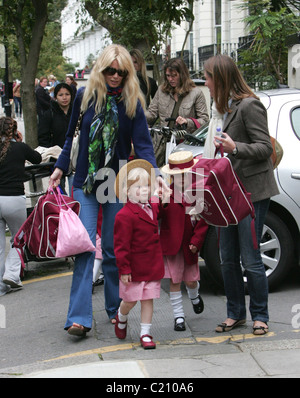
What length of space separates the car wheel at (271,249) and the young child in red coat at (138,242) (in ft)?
4.17

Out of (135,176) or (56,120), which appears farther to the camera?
(56,120)

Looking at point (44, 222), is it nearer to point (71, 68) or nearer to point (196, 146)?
point (196, 146)

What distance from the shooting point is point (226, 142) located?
15.6 feet

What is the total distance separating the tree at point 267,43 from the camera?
11255mm

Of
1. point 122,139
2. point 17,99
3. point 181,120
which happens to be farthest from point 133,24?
point 17,99

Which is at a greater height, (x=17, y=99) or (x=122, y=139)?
(x=17, y=99)

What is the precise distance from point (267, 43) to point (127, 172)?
285 inches

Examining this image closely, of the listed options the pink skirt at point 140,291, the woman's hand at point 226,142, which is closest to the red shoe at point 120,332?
the pink skirt at point 140,291

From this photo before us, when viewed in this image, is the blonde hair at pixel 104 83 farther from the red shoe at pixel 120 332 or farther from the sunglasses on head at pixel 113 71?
the red shoe at pixel 120 332

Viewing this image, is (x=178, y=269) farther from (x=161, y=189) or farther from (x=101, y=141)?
(x=101, y=141)

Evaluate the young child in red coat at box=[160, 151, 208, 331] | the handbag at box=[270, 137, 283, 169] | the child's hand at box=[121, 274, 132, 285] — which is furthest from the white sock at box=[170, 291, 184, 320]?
the handbag at box=[270, 137, 283, 169]

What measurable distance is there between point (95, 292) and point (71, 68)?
49107mm

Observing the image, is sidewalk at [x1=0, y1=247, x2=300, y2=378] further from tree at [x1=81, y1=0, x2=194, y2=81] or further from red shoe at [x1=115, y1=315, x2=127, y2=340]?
tree at [x1=81, y1=0, x2=194, y2=81]

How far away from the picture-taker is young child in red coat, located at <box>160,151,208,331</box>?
5285mm
